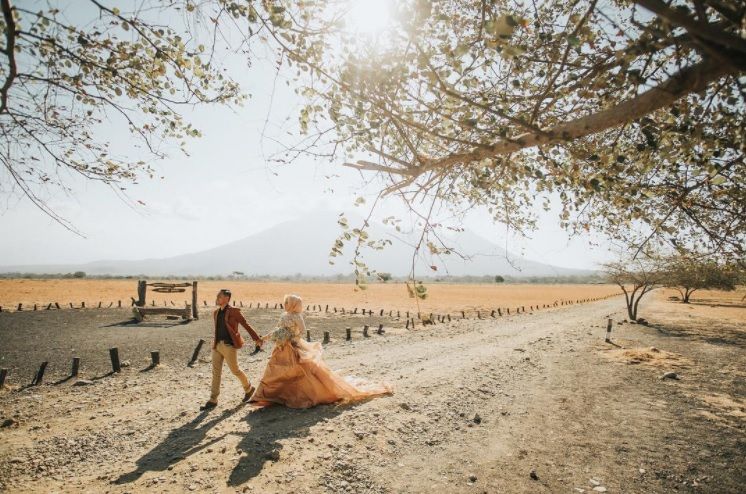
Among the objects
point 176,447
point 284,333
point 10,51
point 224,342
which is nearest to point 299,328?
point 284,333

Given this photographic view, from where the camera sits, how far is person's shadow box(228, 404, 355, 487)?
5.33m

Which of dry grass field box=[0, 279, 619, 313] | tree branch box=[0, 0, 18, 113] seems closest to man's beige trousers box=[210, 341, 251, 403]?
tree branch box=[0, 0, 18, 113]

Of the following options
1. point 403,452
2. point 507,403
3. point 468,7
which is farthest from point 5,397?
point 468,7

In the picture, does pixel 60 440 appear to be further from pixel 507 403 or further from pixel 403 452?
pixel 507 403

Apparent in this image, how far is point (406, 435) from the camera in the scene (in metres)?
6.50

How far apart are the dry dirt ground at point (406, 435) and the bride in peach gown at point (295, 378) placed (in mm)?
284

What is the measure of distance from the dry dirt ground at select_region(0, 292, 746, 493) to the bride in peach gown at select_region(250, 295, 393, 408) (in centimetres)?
28

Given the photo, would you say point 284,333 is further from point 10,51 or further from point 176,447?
point 10,51

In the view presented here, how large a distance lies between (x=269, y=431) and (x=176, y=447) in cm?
146

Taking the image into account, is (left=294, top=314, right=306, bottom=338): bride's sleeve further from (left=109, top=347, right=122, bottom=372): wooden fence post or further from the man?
(left=109, top=347, right=122, bottom=372): wooden fence post

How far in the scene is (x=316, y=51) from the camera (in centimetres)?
444

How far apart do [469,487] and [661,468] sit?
339 centimetres

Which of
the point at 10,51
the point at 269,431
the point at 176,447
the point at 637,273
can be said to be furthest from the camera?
the point at 637,273

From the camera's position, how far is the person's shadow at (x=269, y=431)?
5328 mm
